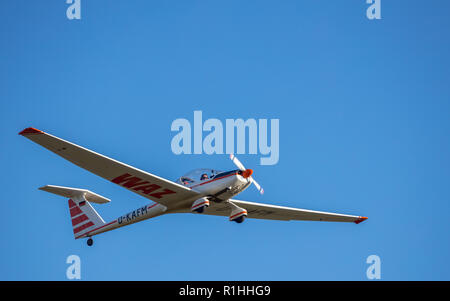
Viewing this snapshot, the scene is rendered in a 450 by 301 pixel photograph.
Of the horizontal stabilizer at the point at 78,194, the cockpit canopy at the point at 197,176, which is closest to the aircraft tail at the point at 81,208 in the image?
the horizontal stabilizer at the point at 78,194

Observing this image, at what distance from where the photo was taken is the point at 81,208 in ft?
91.4

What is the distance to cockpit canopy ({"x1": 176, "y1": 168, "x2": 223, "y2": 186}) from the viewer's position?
22484 mm

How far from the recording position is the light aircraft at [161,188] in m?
20.5

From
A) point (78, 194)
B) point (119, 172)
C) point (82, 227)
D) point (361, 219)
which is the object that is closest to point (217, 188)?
point (119, 172)

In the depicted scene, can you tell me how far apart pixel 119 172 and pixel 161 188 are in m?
1.84

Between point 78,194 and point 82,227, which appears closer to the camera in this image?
point 82,227

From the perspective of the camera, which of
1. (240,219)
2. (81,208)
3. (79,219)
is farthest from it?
(81,208)

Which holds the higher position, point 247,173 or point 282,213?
point 247,173

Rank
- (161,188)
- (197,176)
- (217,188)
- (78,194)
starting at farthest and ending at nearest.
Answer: (78,194) → (197,176) → (161,188) → (217,188)

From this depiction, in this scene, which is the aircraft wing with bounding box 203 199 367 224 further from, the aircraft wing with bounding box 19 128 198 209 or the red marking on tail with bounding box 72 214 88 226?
the red marking on tail with bounding box 72 214 88 226

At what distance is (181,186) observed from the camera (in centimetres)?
2231

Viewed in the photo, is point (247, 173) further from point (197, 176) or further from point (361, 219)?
point (361, 219)
